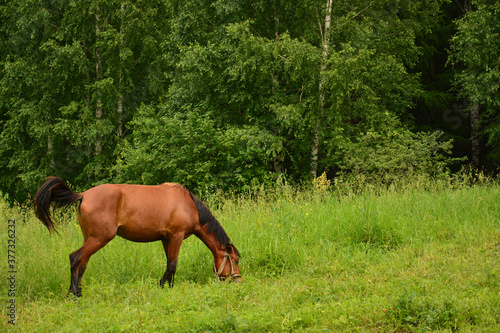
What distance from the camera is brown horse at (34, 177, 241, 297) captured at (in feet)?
16.1

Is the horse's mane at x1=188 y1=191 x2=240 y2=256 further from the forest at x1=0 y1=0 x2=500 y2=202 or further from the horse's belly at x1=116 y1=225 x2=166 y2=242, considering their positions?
the forest at x1=0 y1=0 x2=500 y2=202

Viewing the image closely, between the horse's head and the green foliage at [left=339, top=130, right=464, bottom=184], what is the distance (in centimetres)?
571

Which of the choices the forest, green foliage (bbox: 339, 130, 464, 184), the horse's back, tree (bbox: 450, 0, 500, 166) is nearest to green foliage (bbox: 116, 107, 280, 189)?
the forest

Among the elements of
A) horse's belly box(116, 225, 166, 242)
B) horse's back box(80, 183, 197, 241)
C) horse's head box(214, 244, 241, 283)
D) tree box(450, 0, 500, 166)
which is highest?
tree box(450, 0, 500, 166)

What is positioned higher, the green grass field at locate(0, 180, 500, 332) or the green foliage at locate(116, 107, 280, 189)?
the green foliage at locate(116, 107, 280, 189)

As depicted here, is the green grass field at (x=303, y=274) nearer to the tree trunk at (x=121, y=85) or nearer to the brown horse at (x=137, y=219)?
the brown horse at (x=137, y=219)

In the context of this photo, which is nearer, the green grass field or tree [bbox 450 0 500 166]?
the green grass field

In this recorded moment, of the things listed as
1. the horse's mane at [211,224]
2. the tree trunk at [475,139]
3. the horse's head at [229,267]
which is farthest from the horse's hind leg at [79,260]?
the tree trunk at [475,139]

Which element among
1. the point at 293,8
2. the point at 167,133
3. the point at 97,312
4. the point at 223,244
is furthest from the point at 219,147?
the point at 97,312

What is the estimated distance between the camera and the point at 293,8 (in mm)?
13617

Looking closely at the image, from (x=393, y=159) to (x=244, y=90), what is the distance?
5.16m

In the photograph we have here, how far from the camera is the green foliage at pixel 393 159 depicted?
35.1 feet

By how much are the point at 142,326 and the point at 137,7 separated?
1614 cm

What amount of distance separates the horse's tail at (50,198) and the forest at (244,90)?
20.5 ft
